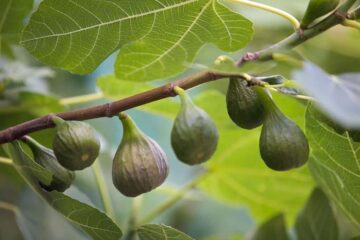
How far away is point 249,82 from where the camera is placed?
2.83 ft

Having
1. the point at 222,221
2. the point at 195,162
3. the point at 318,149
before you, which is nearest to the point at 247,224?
the point at 222,221

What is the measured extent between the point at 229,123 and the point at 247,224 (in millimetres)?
679

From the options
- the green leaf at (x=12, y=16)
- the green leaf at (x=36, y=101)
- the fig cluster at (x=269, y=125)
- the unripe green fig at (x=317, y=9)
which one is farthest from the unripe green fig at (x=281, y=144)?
the green leaf at (x=36, y=101)

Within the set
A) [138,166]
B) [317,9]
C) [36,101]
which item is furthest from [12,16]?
[317,9]

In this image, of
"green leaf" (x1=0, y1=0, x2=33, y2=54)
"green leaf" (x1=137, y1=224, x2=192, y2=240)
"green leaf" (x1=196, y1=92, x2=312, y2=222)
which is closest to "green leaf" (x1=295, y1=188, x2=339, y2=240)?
"green leaf" (x1=196, y1=92, x2=312, y2=222)

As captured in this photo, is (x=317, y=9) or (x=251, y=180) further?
(x=251, y=180)

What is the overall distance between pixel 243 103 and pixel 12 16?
0.52 meters

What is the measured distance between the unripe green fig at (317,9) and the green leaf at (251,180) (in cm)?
63

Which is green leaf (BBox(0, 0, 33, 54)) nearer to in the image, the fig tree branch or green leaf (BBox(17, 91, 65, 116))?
green leaf (BBox(17, 91, 65, 116))

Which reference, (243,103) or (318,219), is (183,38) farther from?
(318,219)

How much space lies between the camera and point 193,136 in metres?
0.85

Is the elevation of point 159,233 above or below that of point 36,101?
above

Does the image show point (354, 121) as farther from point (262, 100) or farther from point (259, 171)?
point (259, 171)

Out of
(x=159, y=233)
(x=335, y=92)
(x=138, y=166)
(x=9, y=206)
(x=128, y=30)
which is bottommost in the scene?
→ (x=9, y=206)
